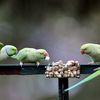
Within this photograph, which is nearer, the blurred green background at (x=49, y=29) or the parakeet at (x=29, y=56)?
the parakeet at (x=29, y=56)

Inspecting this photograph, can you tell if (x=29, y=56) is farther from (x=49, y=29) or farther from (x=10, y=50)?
(x=49, y=29)

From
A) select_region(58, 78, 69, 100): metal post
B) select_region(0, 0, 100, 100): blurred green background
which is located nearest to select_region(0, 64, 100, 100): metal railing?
select_region(58, 78, 69, 100): metal post

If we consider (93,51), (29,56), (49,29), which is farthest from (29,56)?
(49,29)

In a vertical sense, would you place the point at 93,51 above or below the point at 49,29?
below

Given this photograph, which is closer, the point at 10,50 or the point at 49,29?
the point at 10,50

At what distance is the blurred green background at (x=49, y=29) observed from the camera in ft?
6.73

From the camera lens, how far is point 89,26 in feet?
6.79

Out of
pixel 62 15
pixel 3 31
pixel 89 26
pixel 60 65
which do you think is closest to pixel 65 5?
pixel 62 15

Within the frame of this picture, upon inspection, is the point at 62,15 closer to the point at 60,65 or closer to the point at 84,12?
the point at 84,12

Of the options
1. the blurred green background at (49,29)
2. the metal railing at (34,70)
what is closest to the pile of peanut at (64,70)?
the metal railing at (34,70)

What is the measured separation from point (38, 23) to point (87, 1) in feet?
1.08

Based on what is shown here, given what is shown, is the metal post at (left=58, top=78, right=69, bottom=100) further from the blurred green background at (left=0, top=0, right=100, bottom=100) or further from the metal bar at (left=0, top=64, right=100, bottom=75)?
the blurred green background at (left=0, top=0, right=100, bottom=100)

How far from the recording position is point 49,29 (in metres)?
2.06

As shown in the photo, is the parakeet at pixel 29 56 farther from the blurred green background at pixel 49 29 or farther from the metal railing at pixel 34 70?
the blurred green background at pixel 49 29
